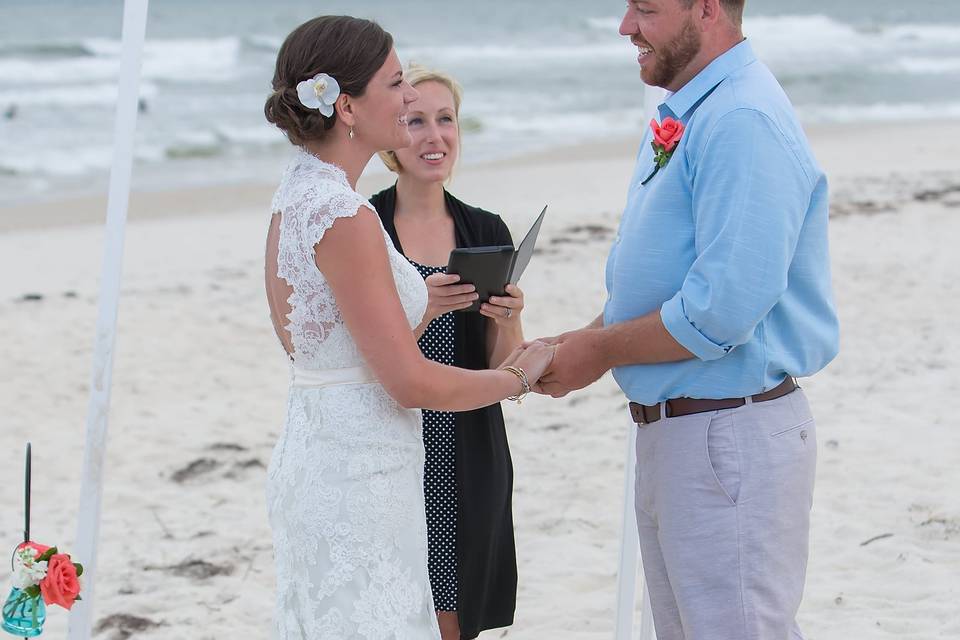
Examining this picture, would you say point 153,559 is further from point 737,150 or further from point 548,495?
point 737,150

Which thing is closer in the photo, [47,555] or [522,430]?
[47,555]

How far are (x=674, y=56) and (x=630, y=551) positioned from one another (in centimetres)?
140

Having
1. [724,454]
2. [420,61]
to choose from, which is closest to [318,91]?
[724,454]

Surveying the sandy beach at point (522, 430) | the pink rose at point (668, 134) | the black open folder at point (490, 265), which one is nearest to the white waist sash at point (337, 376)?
the black open folder at point (490, 265)

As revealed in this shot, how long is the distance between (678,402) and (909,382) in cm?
456

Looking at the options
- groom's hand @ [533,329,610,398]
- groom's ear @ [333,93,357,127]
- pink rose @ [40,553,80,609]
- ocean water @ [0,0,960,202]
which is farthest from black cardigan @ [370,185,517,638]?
ocean water @ [0,0,960,202]

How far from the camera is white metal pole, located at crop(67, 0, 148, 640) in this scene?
293 cm

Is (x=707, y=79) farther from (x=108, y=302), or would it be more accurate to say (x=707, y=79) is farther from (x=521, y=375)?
(x=108, y=302)

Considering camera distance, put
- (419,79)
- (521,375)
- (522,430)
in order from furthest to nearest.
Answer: (522,430)
(419,79)
(521,375)

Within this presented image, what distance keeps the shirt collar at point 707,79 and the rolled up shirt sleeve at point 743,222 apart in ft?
0.50

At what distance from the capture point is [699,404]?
2.60m

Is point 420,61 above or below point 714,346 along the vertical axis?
above

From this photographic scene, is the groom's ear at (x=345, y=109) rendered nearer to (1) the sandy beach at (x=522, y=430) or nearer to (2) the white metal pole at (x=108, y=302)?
(2) the white metal pole at (x=108, y=302)

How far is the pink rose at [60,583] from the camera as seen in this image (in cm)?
271
